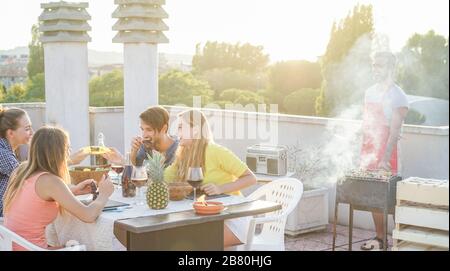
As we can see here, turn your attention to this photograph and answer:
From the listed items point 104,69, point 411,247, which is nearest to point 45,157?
point 411,247

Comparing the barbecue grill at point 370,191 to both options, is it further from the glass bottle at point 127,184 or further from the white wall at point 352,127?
the glass bottle at point 127,184

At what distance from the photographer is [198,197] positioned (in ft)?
12.5

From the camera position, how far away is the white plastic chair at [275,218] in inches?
154

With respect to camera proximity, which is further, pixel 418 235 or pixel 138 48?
pixel 138 48

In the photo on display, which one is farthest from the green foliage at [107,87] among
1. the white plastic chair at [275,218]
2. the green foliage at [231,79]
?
the white plastic chair at [275,218]

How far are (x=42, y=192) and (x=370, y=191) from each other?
2651 millimetres

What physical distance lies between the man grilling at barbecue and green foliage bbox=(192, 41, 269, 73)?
26113 mm

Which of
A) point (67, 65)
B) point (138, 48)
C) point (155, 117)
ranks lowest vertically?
point (155, 117)

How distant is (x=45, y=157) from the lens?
132 inches

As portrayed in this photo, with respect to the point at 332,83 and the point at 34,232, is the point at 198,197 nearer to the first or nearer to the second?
the point at 34,232

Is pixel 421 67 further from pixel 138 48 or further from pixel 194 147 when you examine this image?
pixel 194 147

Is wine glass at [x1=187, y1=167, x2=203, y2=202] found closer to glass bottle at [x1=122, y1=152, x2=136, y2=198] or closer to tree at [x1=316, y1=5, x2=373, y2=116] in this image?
glass bottle at [x1=122, y1=152, x2=136, y2=198]

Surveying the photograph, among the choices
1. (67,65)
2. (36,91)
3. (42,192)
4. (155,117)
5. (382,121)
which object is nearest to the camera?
(42,192)

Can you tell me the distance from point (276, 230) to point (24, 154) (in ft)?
7.46
